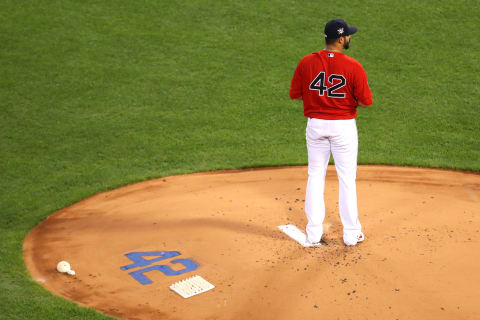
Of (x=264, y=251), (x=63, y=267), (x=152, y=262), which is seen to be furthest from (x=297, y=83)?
(x=63, y=267)

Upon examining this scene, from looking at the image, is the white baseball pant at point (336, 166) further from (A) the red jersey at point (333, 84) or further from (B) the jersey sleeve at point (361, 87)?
(B) the jersey sleeve at point (361, 87)

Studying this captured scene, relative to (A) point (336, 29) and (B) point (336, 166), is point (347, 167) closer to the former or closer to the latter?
(B) point (336, 166)

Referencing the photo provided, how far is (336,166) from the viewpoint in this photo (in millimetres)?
6484

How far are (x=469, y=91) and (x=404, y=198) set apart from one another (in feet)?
14.8

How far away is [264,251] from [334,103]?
5.36 feet

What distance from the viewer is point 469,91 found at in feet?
38.2

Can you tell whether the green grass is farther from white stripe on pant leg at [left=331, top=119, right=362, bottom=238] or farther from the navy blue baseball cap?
the navy blue baseball cap

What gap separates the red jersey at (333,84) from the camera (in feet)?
20.0

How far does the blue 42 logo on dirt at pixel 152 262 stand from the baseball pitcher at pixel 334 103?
53.5 inches

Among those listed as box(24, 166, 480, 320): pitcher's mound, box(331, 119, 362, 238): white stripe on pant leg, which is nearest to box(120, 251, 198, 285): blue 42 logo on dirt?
box(24, 166, 480, 320): pitcher's mound

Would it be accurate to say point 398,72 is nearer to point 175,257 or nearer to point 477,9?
point 477,9

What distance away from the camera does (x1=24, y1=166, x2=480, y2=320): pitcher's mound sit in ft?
18.8

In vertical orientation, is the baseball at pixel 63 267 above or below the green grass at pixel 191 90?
below

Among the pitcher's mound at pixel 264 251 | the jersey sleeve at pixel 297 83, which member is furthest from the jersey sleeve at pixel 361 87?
the pitcher's mound at pixel 264 251
